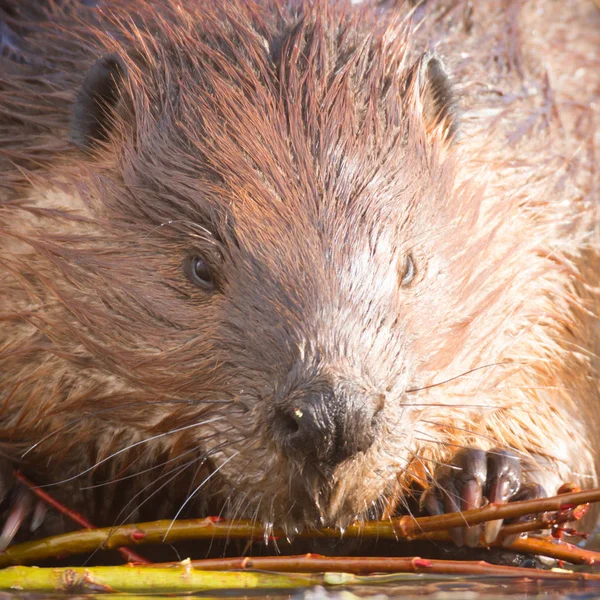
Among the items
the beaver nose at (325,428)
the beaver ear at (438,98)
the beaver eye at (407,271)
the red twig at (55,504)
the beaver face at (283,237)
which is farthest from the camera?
the beaver ear at (438,98)

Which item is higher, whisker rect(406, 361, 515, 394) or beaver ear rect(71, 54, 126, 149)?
beaver ear rect(71, 54, 126, 149)

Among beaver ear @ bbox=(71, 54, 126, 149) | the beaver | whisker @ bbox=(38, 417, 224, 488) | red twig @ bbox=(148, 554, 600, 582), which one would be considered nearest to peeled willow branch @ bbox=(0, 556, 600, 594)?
red twig @ bbox=(148, 554, 600, 582)

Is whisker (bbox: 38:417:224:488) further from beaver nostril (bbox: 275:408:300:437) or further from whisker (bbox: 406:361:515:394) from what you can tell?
whisker (bbox: 406:361:515:394)

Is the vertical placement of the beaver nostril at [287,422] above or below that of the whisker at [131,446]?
above

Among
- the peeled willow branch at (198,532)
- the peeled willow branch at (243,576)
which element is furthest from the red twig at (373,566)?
the peeled willow branch at (198,532)

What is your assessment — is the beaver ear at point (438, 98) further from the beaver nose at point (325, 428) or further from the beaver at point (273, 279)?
the beaver nose at point (325, 428)

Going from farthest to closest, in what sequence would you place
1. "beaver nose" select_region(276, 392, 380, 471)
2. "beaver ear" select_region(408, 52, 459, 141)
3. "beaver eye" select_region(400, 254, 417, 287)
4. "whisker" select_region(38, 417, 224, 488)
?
"beaver ear" select_region(408, 52, 459, 141) → "beaver eye" select_region(400, 254, 417, 287) → "whisker" select_region(38, 417, 224, 488) → "beaver nose" select_region(276, 392, 380, 471)

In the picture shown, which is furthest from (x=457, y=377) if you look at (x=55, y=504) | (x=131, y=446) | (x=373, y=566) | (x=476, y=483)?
(x=55, y=504)

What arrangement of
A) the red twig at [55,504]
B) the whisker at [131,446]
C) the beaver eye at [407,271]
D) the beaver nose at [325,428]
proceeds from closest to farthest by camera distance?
the beaver nose at [325,428], the whisker at [131,446], the beaver eye at [407,271], the red twig at [55,504]
